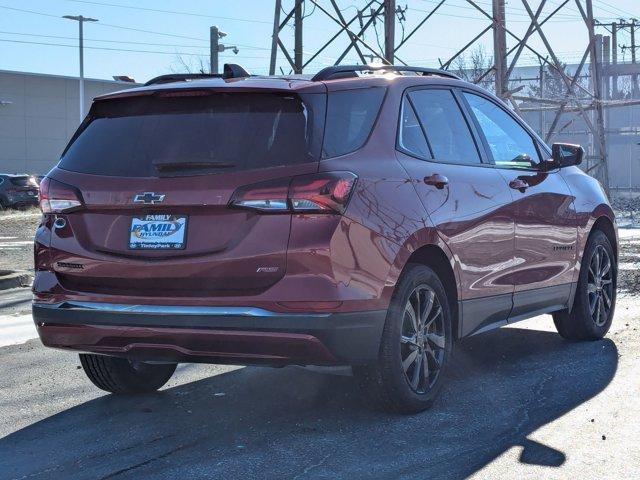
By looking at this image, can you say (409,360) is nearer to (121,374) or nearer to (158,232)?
(158,232)

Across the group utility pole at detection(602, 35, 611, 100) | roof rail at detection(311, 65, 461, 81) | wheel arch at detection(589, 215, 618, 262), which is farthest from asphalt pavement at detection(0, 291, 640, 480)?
utility pole at detection(602, 35, 611, 100)

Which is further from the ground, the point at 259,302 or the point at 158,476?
the point at 259,302

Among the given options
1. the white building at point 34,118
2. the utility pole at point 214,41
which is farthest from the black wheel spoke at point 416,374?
the white building at point 34,118

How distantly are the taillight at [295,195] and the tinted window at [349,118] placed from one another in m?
0.19

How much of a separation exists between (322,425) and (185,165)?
4.81 ft

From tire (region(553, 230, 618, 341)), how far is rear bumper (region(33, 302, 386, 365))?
293 centimetres

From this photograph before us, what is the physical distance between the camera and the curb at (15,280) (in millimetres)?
12141

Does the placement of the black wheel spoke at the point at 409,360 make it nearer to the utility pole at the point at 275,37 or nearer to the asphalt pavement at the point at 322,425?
the asphalt pavement at the point at 322,425

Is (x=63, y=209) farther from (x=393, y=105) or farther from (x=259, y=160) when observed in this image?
(x=393, y=105)

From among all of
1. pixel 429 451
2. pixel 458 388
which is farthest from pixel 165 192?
pixel 458 388

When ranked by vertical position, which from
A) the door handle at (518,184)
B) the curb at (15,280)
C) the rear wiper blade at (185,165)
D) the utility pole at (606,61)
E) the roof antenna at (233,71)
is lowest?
the curb at (15,280)

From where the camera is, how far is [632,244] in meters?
16.0

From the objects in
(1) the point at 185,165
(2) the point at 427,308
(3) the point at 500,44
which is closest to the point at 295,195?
(1) the point at 185,165

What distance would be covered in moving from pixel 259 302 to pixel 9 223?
967 inches
